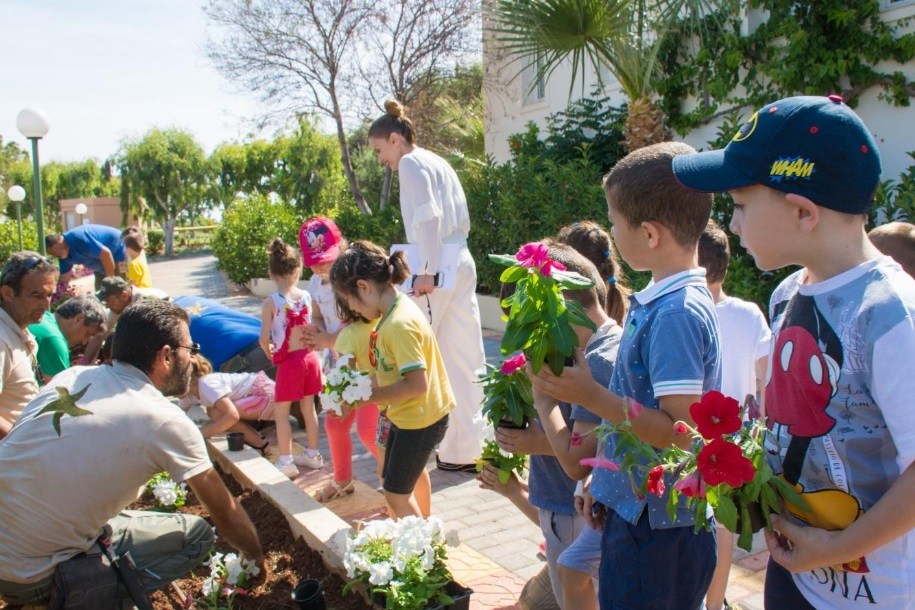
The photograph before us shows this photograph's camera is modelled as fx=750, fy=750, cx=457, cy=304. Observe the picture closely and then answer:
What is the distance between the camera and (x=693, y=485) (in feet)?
4.94

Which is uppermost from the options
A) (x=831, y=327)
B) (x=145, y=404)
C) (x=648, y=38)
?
(x=648, y=38)

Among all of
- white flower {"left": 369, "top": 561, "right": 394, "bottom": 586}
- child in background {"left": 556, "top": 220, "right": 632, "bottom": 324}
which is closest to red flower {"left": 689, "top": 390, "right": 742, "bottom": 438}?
child in background {"left": 556, "top": 220, "right": 632, "bottom": 324}

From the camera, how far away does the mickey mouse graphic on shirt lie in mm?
1508

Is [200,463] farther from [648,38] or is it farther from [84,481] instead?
[648,38]

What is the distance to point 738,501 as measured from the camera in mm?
1523

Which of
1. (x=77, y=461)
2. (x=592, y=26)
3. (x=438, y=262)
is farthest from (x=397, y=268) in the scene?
(x=592, y=26)

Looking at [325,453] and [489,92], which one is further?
[489,92]

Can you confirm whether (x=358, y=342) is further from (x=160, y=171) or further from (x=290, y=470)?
(x=160, y=171)

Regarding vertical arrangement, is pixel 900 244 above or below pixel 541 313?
above

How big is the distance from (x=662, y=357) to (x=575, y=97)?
11285 millimetres

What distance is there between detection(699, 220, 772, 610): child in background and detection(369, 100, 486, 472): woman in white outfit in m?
2.24

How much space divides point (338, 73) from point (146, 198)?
28392 millimetres

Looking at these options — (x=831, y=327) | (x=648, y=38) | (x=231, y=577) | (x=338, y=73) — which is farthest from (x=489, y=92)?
(x=831, y=327)

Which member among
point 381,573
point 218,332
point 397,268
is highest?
point 397,268
